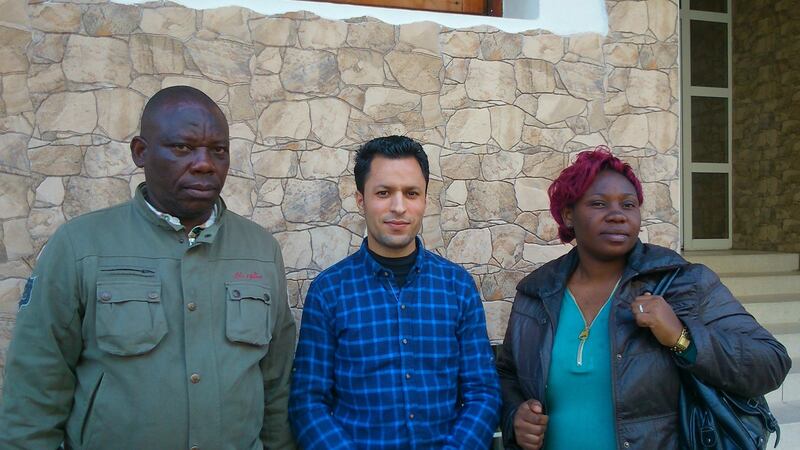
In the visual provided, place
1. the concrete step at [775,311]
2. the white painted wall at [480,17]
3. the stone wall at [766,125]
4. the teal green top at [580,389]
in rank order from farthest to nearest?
the stone wall at [766,125] → the concrete step at [775,311] → the white painted wall at [480,17] → the teal green top at [580,389]

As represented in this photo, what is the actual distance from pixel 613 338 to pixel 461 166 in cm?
166

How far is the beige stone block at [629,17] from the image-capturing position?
379cm

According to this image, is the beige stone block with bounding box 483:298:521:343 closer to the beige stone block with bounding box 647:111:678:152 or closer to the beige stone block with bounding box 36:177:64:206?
the beige stone block with bounding box 647:111:678:152

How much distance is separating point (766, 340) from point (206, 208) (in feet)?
5.67

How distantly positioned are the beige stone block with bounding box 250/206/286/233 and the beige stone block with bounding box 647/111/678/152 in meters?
2.17

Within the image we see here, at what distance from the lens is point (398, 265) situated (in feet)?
7.59

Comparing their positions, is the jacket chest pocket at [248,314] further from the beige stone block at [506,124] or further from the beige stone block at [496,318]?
the beige stone block at [506,124]

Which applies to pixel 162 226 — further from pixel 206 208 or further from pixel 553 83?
pixel 553 83

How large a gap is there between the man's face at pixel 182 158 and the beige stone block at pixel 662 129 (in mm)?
2752

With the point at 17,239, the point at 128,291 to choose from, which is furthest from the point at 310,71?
the point at 128,291

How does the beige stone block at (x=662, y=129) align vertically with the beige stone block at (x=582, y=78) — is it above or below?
below

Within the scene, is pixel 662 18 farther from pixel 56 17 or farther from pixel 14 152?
pixel 14 152

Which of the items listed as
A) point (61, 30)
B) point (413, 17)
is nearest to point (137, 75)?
point (61, 30)

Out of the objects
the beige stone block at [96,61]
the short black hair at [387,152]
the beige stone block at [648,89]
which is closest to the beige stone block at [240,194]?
the beige stone block at [96,61]
